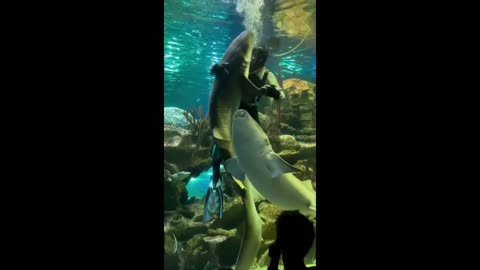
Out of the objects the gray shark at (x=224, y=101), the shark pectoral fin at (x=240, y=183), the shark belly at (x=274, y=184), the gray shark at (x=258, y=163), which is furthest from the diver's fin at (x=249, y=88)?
the shark pectoral fin at (x=240, y=183)

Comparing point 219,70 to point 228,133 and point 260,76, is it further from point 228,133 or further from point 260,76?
point 228,133

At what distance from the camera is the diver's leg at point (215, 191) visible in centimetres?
222

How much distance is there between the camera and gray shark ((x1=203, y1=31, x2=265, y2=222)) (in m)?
2.23

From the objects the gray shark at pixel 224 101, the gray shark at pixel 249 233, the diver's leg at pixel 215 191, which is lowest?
the gray shark at pixel 249 233

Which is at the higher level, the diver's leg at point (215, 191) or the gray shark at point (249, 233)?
the diver's leg at point (215, 191)

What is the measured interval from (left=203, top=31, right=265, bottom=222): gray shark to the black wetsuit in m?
0.04

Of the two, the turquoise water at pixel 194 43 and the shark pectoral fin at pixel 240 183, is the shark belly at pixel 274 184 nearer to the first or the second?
the shark pectoral fin at pixel 240 183

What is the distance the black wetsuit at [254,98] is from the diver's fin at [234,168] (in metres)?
0.27

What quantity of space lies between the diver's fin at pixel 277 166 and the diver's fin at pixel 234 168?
0.16 m

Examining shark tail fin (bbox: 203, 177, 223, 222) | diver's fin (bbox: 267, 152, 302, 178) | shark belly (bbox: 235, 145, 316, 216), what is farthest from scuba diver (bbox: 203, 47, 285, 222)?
diver's fin (bbox: 267, 152, 302, 178)

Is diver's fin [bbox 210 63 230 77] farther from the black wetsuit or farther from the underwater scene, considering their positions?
Answer: the black wetsuit

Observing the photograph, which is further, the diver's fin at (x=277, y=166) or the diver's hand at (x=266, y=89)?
the diver's hand at (x=266, y=89)

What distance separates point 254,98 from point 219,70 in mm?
250
